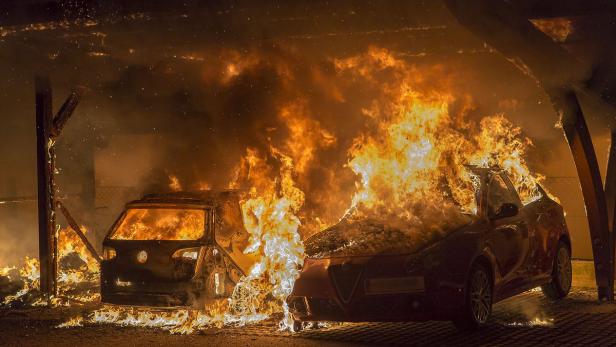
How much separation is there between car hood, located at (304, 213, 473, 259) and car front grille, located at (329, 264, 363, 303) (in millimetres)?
191

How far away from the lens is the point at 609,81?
35.4 feet

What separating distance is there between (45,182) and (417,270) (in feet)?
23.9

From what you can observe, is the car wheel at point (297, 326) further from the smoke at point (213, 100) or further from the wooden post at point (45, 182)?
the wooden post at point (45, 182)

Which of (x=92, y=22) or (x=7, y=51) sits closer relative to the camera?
(x=92, y=22)

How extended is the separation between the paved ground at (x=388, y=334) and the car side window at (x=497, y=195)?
1391 millimetres

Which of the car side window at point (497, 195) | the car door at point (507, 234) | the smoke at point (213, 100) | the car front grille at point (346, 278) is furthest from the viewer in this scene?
the smoke at point (213, 100)

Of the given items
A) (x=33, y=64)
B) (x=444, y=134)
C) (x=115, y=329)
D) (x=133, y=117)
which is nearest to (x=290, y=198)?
(x=444, y=134)

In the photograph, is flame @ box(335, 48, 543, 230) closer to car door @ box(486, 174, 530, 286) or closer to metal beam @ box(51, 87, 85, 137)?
car door @ box(486, 174, 530, 286)

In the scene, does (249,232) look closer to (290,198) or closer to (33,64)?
(290,198)

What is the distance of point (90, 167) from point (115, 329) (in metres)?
11.1

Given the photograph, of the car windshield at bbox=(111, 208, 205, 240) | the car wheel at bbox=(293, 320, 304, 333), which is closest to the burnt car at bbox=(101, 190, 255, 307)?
the car windshield at bbox=(111, 208, 205, 240)

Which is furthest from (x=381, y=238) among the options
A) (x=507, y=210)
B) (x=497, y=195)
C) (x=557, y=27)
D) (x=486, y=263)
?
(x=557, y=27)

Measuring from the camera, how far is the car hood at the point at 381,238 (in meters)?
8.80

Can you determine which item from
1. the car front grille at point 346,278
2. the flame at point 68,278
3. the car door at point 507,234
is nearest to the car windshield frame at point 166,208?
the car front grille at point 346,278
